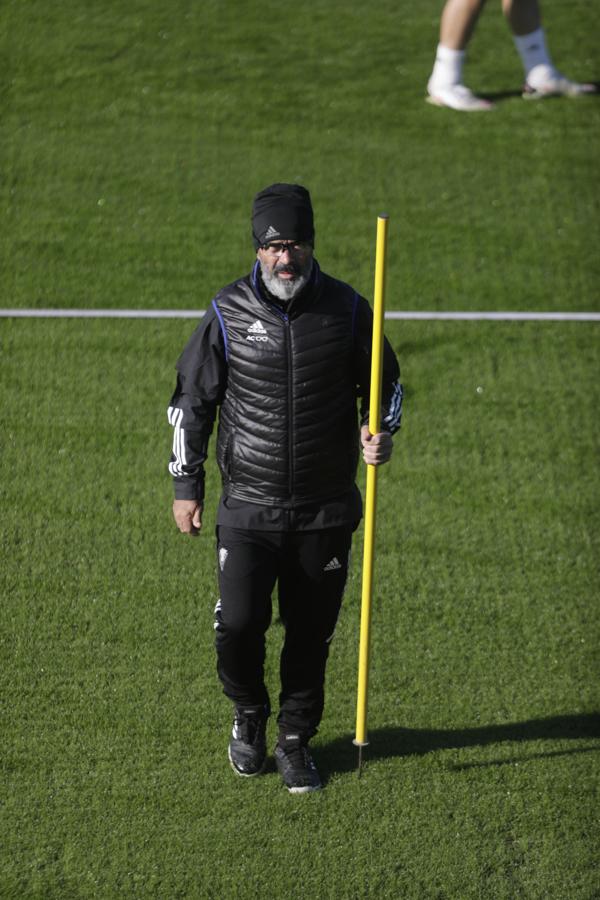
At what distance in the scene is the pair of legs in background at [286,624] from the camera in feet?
16.4

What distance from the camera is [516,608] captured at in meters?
6.26

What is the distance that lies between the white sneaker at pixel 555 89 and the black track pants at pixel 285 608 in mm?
6263

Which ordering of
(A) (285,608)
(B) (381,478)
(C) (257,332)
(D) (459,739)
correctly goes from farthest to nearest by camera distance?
(B) (381,478) → (D) (459,739) → (A) (285,608) → (C) (257,332)

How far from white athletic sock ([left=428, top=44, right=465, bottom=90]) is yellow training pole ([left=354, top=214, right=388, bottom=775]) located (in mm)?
5166

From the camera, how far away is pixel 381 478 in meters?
7.09

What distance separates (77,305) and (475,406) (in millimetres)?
2593

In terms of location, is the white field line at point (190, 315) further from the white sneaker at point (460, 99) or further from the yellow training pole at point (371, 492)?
the yellow training pole at point (371, 492)

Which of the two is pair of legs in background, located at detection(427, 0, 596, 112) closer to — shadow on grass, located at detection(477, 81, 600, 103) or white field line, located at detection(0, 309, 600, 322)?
shadow on grass, located at detection(477, 81, 600, 103)

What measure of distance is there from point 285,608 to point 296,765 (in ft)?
2.14

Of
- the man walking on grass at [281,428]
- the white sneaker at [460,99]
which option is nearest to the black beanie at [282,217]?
the man walking on grass at [281,428]

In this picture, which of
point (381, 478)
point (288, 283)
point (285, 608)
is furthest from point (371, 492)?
point (381, 478)

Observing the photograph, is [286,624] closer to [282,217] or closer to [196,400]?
[196,400]

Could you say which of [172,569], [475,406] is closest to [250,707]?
[172,569]

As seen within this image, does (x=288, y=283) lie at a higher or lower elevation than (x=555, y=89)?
higher
